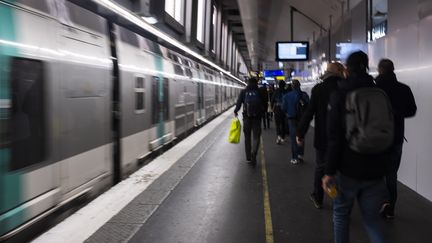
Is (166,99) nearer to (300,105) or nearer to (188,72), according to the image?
(300,105)

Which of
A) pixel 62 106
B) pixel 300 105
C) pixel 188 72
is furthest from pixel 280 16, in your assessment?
pixel 62 106

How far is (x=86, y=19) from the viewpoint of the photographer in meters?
5.98

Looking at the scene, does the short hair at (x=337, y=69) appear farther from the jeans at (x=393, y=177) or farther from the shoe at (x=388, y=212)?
the shoe at (x=388, y=212)

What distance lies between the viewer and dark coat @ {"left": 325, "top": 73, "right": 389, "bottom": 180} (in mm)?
3154

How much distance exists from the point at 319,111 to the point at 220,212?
64.6 inches

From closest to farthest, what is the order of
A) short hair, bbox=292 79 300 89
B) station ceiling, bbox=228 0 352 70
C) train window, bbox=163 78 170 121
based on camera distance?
short hair, bbox=292 79 300 89 → train window, bbox=163 78 170 121 → station ceiling, bbox=228 0 352 70

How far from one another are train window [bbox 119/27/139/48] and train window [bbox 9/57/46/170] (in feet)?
10.9

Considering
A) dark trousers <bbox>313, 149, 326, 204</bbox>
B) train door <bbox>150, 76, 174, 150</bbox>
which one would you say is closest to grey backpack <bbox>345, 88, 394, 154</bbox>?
dark trousers <bbox>313, 149, 326, 204</bbox>

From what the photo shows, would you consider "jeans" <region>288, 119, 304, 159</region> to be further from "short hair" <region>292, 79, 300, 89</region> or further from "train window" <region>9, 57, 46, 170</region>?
"train window" <region>9, 57, 46, 170</region>

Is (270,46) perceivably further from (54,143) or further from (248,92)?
(54,143)

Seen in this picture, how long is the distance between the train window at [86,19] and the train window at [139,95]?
174 centimetres

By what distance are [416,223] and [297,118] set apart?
4468mm

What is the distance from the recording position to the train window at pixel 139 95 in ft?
27.1

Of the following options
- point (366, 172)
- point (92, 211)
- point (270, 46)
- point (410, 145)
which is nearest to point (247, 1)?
point (410, 145)
